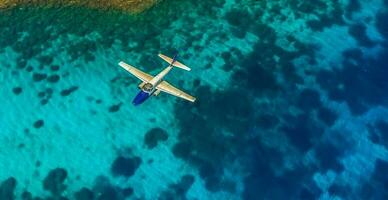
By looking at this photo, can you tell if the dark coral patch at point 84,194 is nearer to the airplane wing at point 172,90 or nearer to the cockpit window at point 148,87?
the cockpit window at point 148,87

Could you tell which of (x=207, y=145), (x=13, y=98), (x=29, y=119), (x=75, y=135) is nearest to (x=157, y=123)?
(x=207, y=145)

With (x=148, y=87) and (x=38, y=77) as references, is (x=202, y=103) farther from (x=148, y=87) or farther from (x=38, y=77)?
(x=38, y=77)

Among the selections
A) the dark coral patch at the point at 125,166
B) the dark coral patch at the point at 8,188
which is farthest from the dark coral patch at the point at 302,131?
the dark coral patch at the point at 8,188

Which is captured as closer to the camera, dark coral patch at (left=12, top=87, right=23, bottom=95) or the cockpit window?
the cockpit window

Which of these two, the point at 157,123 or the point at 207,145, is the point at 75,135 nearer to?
the point at 157,123

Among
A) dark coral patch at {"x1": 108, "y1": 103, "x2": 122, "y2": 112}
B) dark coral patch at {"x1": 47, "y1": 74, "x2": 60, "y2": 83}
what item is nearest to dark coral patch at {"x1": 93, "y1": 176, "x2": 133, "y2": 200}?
dark coral patch at {"x1": 108, "y1": 103, "x2": 122, "y2": 112}

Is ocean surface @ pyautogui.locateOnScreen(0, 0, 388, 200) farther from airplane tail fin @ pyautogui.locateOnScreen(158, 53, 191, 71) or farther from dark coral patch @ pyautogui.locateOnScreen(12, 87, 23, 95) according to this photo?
Result: airplane tail fin @ pyautogui.locateOnScreen(158, 53, 191, 71)

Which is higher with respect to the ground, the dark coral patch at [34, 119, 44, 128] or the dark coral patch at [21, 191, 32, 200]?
the dark coral patch at [34, 119, 44, 128]
